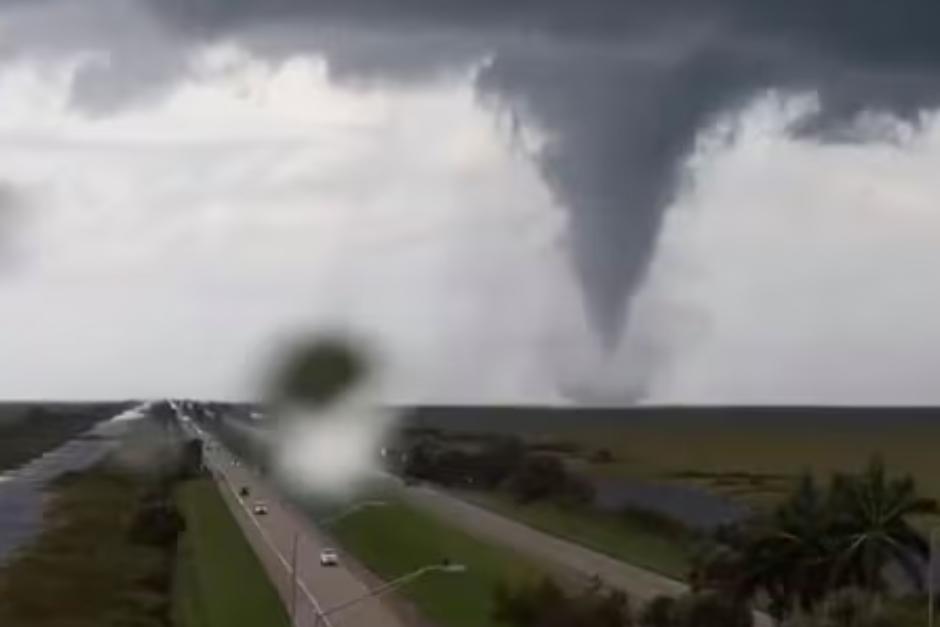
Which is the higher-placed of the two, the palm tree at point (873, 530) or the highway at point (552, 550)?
the palm tree at point (873, 530)

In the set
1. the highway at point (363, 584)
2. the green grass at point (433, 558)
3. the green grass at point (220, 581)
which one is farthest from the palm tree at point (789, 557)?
the green grass at point (220, 581)

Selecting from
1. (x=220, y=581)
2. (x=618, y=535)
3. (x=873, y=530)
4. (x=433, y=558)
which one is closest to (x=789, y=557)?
(x=873, y=530)

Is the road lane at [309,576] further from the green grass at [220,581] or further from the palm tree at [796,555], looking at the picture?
the palm tree at [796,555]

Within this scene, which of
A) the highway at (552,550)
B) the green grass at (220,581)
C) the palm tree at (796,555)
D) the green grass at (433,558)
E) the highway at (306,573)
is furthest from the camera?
the highway at (552,550)

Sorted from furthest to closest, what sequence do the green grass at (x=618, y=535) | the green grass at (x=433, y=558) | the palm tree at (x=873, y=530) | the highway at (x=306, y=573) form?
the green grass at (x=618, y=535) → the green grass at (x=433, y=558) → the highway at (x=306, y=573) → the palm tree at (x=873, y=530)

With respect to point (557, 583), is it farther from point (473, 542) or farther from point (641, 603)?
point (473, 542)

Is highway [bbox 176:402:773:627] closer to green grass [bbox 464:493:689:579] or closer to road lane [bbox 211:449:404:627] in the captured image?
road lane [bbox 211:449:404:627]
